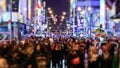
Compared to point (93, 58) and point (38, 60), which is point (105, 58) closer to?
A: point (93, 58)

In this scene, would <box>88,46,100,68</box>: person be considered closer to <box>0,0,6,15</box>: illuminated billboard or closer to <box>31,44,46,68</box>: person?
<box>31,44,46,68</box>: person

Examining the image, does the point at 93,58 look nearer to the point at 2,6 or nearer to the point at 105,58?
the point at 105,58

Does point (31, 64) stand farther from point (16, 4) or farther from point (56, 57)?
point (16, 4)

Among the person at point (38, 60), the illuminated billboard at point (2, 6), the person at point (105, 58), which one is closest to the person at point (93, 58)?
the person at point (105, 58)

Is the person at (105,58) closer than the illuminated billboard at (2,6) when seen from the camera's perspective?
Yes

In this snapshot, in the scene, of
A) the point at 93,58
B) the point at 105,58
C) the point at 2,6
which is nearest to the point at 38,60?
the point at 93,58

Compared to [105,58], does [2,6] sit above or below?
above

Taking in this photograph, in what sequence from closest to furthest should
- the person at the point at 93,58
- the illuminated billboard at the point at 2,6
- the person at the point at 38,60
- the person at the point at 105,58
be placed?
the person at the point at 38,60
the person at the point at 105,58
the person at the point at 93,58
the illuminated billboard at the point at 2,6

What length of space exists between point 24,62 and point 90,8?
17469mm

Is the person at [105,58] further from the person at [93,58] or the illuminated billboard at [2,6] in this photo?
the illuminated billboard at [2,6]

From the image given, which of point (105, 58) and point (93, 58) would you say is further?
point (93, 58)

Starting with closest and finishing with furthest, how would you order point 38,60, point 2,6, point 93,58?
point 38,60 < point 93,58 < point 2,6

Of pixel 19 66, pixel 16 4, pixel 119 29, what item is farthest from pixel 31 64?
pixel 16 4

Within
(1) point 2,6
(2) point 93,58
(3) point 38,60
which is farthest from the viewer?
(1) point 2,6
